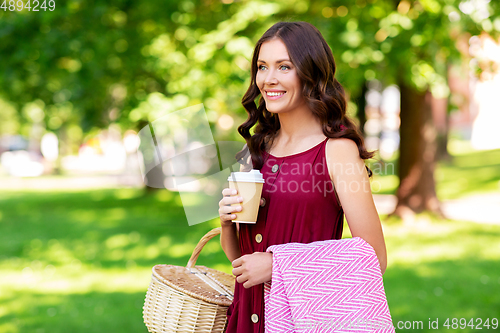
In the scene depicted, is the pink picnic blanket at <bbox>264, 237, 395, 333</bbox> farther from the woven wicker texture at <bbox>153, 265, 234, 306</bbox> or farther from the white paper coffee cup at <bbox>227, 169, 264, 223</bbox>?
the woven wicker texture at <bbox>153, 265, 234, 306</bbox>

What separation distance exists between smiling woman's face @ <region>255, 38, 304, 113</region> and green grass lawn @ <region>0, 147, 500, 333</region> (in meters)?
3.70

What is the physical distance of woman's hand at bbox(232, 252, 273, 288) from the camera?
176 cm

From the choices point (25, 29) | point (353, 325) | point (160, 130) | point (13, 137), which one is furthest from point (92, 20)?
point (13, 137)

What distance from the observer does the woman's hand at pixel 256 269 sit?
176cm

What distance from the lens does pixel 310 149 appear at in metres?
1.91

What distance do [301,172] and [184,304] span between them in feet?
2.28

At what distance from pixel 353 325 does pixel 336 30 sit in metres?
6.27

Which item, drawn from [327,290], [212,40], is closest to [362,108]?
[212,40]

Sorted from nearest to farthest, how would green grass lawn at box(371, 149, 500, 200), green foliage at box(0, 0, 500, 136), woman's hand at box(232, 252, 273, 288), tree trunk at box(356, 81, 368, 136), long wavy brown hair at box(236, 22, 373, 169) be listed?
woman's hand at box(232, 252, 273, 288) → long wavy brown hair at box(236, 22, 373, 169) → green foliage at box(0, 0, 500, 136) → green grass lawn at box(371, 149, 500, 200) → tree trunk at box(356, 81, 368, 136)

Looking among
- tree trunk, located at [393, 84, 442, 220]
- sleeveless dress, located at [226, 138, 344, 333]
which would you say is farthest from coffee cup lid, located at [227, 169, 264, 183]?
tree trunk, located at [393, 84, 442, 220]

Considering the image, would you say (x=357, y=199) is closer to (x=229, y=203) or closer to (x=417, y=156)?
(x=229, y=203)

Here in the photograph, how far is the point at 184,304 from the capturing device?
1.98 metres

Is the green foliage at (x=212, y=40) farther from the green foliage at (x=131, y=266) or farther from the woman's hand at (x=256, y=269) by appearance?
the woman's hand at (x=256, y=269)

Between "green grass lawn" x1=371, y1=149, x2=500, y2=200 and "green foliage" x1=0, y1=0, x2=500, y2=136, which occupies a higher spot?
"green foliage" x1=0, y1=0, x2=500, y2=136
